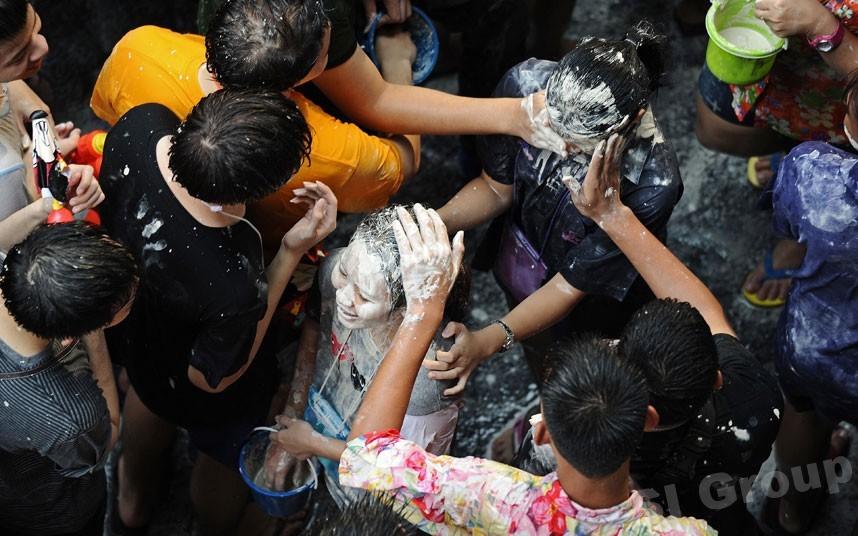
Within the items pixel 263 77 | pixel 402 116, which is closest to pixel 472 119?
pixel 402 116

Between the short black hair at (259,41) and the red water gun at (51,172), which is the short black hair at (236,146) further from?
the red water gun at (51,172)

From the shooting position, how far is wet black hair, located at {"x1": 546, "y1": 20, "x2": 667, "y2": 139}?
242 cm

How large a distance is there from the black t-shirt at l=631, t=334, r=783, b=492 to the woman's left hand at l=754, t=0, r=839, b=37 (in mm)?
1130

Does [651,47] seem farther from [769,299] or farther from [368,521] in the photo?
[769,299]

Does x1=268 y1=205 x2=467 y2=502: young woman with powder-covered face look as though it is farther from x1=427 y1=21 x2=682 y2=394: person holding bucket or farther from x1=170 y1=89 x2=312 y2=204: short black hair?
x1=170 y1=89 x2=312 y2=204: short black hair

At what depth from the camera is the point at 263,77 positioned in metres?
2.38

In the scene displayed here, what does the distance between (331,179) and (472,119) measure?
53 cm

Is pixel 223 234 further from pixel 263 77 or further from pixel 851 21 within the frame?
pixel 851 21

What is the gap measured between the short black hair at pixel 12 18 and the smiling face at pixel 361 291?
1.05 meters

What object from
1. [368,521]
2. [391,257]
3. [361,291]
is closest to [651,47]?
[391,257]

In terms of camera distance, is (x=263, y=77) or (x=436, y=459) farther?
(x=263, y=77)

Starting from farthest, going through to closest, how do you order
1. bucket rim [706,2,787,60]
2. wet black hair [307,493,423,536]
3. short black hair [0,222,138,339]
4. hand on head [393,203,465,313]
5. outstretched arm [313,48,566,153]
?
bucket rim [706,2,787,60] → outstretched arm [313,48,566,153] → hand on head [393,203,465,313] → short black hair [0,222,138,339] → wet black hair [307,493,423,536]

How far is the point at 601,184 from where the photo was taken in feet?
8.20

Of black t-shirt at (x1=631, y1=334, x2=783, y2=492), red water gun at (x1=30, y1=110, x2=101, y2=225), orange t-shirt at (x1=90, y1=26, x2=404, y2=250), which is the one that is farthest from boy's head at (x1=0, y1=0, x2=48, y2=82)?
black t-shirt at (x1=631, y1=334, x2=783, y2=492)
